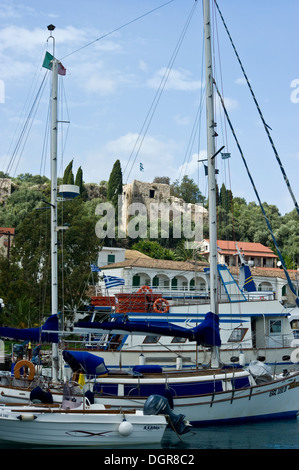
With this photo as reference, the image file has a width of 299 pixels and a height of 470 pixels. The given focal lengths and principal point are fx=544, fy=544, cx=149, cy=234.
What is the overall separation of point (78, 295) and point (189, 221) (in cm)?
4554

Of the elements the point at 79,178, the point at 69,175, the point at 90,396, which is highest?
the point at 69,175

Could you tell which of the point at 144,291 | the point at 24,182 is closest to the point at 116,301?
the point at 144,291

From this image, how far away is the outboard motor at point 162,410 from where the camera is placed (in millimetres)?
14852

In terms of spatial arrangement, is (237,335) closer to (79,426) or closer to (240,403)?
(240,403)

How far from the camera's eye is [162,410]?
14961 millimetres

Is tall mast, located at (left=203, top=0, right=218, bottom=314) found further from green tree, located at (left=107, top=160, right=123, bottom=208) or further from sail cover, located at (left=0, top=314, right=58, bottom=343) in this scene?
green tree, located at (left=107, top=160, right=123, bottom=208)

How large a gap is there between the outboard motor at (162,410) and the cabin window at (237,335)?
33.1 ft

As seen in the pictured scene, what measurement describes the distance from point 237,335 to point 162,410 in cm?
1098

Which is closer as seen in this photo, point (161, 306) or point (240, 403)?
point (240, 403)

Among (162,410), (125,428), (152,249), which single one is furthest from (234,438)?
(152,249)

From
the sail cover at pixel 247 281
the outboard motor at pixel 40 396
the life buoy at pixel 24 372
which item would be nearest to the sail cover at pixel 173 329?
the life buoy at pixel 24 372

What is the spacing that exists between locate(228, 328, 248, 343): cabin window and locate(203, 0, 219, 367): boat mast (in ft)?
19.8

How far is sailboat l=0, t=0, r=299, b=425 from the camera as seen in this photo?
1762 centimetres

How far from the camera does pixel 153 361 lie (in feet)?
75.4
